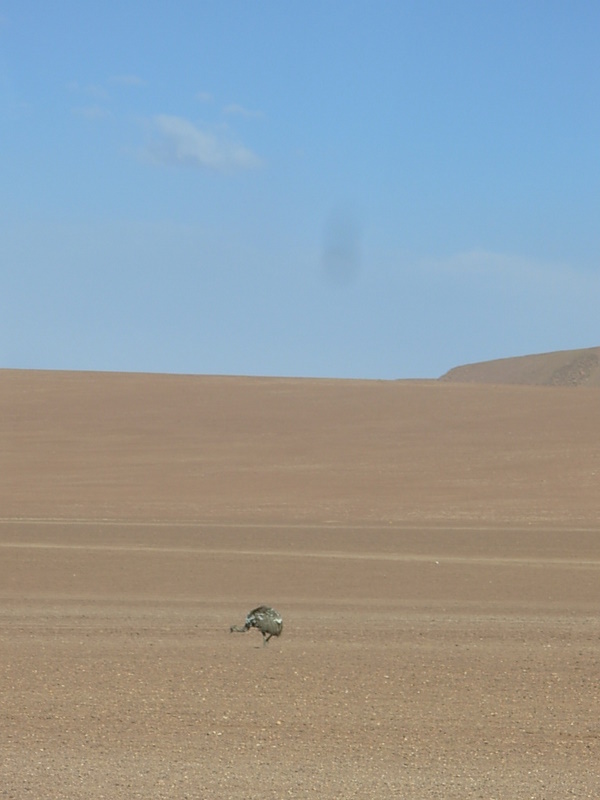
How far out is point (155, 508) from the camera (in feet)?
81.7

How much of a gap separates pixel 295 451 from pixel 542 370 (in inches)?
3336

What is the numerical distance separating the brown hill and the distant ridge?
202 feet

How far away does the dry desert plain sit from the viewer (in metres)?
6.92

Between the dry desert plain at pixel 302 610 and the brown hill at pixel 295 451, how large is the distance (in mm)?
144

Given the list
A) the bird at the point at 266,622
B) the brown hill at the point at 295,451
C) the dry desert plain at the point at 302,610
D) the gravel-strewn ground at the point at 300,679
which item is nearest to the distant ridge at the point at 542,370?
the brown hill at the point at 295,451

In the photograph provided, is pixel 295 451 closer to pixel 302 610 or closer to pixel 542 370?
pixel 302 610

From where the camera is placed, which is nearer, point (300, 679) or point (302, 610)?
point (300, 679)

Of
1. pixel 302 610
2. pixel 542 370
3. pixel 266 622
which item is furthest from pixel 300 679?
pixel 542 370

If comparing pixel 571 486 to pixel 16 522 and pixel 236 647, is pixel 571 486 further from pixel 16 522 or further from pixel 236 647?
pixel 236 647

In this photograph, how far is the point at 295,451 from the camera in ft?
109

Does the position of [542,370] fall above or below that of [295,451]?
above

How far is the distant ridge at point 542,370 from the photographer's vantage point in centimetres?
10728

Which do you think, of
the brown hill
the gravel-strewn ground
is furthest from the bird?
the brown hill

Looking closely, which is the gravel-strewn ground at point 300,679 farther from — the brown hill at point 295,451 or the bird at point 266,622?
the brown hill at point 295,451
